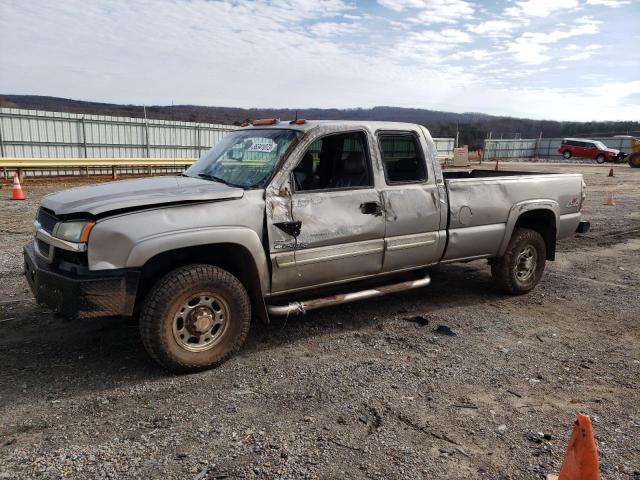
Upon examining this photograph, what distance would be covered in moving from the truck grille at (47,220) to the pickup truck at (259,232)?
0.06 feet

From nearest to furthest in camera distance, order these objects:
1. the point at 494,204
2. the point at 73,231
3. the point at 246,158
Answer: the point at 73,231 < the point at 246,158 < the point at 494,204

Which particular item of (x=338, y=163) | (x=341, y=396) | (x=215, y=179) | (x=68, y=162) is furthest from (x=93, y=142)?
(x=341, y=396)

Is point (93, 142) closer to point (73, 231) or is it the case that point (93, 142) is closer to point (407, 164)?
point (407, 164)

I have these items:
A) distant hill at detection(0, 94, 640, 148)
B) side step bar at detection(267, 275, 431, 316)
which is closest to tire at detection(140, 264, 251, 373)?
side step bar at detection(267, 275, 431, 316)

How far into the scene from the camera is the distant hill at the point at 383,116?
40.7 meters

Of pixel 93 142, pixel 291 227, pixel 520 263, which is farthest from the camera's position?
pixel 93 142

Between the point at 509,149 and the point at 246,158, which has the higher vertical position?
the point at 246,158

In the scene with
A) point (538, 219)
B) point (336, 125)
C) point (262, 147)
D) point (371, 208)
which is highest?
point (336, 125)

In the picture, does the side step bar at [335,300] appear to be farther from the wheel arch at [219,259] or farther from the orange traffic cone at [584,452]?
the orange traffic cone at [584,452]

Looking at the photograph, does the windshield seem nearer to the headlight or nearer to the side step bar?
the side step bar

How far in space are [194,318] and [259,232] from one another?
85cm

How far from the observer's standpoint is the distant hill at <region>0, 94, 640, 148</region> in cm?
4069

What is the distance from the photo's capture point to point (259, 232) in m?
4.02

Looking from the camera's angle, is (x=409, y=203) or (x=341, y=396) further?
(x=409, y=203)
